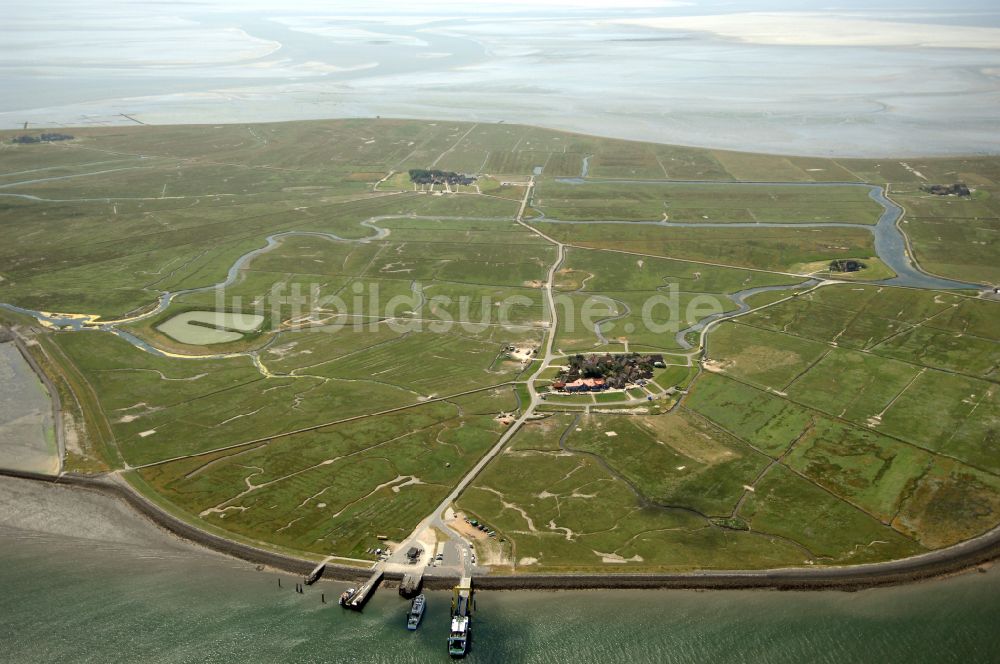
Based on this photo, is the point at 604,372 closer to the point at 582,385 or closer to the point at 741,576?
the point at 582,385

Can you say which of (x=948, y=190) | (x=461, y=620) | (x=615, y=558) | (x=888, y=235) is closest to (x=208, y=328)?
(x=461, y=620)

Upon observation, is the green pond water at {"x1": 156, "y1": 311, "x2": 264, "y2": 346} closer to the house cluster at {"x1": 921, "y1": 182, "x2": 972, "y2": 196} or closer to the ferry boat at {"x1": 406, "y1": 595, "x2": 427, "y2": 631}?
the ferry boat at {"x1": 406, "y1": 595, "x2": 427, "y2": 631}

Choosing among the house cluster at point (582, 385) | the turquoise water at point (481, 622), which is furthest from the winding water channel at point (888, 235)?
the turquoise water at point (481, 622)

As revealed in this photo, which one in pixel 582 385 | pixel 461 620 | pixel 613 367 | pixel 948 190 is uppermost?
pixel 948 190

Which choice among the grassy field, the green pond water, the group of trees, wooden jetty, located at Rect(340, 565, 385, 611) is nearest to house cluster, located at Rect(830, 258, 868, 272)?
the grassy field

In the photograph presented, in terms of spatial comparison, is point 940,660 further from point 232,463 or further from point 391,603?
point 232,463

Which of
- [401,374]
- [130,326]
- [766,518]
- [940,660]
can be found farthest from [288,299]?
[940,660]
